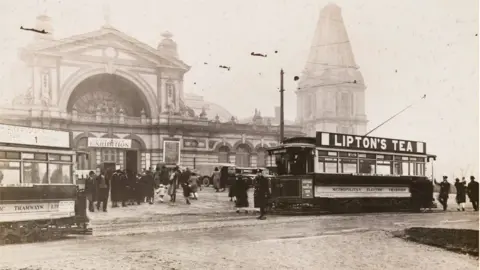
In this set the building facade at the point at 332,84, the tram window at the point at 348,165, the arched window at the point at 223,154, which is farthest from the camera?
the arched window at the point at 223,154

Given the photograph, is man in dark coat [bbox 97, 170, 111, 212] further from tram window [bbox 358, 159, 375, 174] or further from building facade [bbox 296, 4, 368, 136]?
tram window [bbox 358, 159, 375, 174]

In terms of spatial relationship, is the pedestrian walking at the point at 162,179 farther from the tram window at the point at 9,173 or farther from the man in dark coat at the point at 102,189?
the tram window at the point at 9,173

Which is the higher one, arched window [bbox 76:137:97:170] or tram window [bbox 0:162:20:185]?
arched window [bbox 76:137:97:170]

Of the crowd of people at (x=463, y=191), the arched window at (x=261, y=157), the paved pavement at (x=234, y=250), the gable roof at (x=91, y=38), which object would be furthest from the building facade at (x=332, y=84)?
the arched window at (x=261, y=157)

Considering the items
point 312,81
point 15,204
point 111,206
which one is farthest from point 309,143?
point 15,204

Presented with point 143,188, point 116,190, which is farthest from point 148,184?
point 116,190

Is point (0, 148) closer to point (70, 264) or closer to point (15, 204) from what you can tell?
point (15, 204)

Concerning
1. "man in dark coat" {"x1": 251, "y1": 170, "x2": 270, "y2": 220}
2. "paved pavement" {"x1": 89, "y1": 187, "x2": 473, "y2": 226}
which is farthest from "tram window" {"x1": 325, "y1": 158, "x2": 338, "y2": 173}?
"paved pavement" {"x1": 89, "y1": 187, "x2": 473, "y2": 226}

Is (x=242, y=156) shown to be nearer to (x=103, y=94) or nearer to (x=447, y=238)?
(x=103, y=94)
